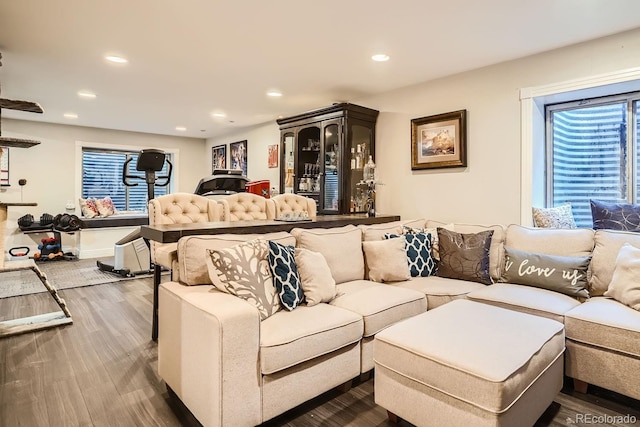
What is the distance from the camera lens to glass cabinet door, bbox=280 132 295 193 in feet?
15.9

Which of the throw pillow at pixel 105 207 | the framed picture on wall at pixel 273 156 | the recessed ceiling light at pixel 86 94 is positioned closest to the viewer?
the recessed ceiling light at pixel 86 94

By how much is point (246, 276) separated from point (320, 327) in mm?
487

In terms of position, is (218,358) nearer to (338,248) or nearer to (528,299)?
(338,248)

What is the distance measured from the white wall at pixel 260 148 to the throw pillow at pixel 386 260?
3.39 meters

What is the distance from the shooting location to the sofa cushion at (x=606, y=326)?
1.94 meters

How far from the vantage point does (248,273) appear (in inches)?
79.4

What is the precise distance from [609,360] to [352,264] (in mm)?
1642

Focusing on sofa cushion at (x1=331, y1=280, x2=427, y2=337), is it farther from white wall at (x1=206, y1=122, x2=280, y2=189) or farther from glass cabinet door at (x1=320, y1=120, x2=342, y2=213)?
white wall at (x1=206, y1=122, x2=280, y2=189)

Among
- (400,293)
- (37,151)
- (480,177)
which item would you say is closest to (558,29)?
(480,177)

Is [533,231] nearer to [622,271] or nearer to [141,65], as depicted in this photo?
[622,271]

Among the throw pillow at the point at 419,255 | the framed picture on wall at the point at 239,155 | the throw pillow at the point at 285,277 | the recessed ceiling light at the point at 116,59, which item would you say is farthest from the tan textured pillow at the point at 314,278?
the framed picture on wall at the point at 239,155

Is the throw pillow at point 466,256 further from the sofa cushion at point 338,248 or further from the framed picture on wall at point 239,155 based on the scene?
the framed picture on wall at point 239,155

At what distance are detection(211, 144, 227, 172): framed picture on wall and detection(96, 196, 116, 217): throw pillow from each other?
2.16 meters

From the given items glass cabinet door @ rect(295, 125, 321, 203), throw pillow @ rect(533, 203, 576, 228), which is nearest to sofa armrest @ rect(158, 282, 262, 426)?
throw pillow @ rect(533, 203, 576, 228)
